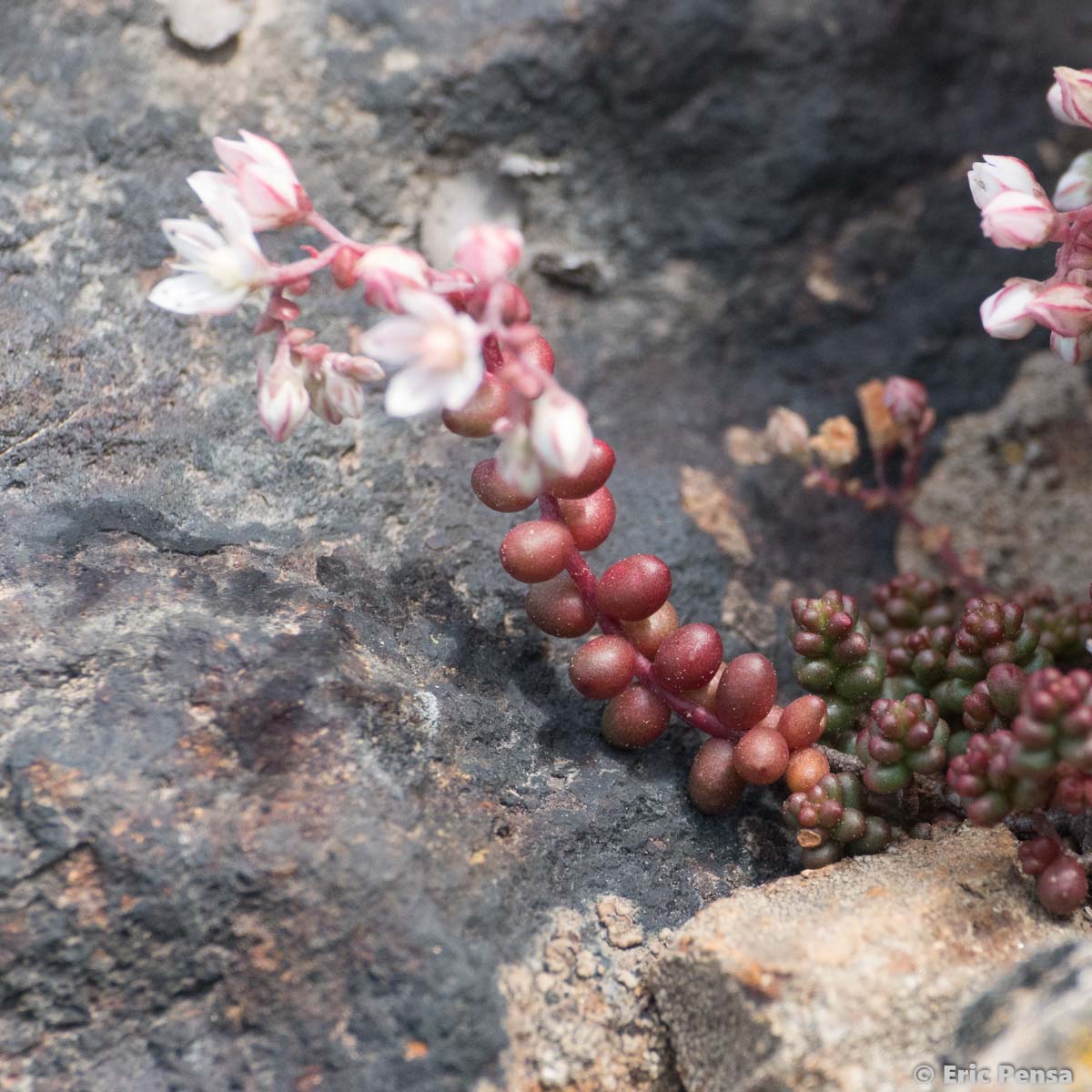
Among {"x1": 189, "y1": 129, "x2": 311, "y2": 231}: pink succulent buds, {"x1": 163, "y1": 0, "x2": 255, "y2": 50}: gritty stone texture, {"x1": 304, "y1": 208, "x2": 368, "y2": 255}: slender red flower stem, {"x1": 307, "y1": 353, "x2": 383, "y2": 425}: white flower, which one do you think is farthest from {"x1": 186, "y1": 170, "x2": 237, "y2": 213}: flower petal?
{"x1": 163, "y1": 0, "x2": 255, "y2": 50}: gritty stone texture

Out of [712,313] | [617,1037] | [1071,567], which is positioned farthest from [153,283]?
[1071,567]

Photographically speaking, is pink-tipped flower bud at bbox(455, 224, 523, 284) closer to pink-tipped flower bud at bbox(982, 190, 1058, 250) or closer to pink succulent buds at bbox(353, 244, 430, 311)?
pink succulent buds at bbox(353, 244, 430, 311)

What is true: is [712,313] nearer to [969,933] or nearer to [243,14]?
[243,14]

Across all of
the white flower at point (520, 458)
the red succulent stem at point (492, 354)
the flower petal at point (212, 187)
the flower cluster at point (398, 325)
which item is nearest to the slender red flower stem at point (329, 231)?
the flower cluster at point (398, 325)

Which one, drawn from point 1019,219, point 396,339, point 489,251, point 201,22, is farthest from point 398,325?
→ point 201,22

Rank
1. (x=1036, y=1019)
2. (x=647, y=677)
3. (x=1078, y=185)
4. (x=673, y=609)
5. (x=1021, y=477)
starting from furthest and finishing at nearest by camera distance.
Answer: (x=1021, y=477) < (x=673, y=609) < (x=647, y=677) < (x=1078, y=185) < (x=1036, y=1019)

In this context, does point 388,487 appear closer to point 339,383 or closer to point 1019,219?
point 339,383
